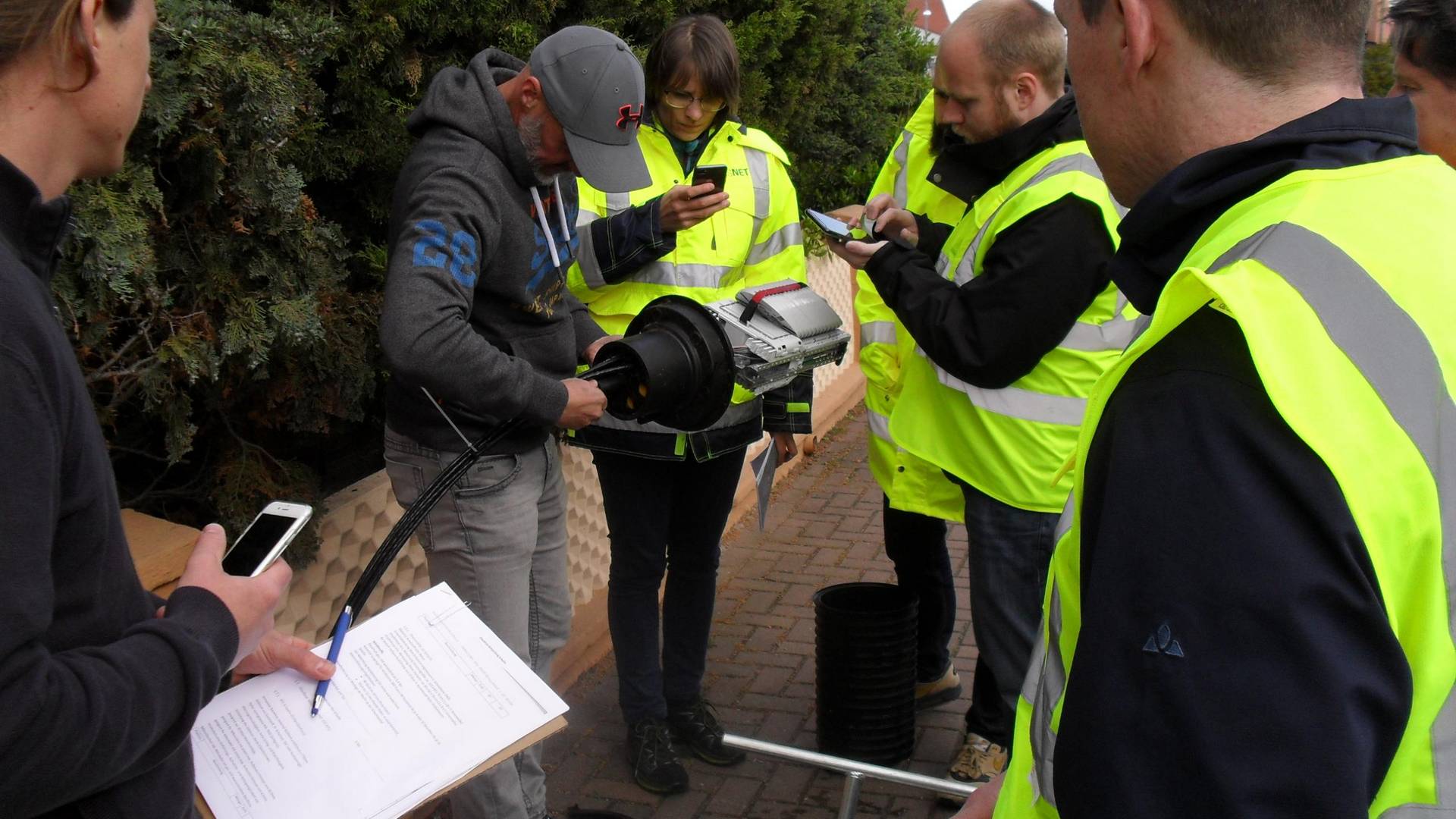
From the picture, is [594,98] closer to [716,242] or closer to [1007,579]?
[716,242]

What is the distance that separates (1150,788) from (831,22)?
6.53m

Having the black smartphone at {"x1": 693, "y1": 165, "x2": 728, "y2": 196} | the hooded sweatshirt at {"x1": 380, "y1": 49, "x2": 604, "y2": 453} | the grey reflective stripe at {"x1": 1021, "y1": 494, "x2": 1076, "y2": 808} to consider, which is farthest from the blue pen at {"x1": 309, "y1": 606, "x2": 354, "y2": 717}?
the black smartphone at {"x1": 693, "y1": 165, "x2": 728, "y2": 196}

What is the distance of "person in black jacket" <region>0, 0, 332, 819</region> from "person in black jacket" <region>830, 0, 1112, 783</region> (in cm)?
208

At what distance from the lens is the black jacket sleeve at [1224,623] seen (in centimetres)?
99

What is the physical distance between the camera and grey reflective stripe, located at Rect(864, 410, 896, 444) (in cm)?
355

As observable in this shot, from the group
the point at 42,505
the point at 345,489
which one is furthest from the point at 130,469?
the point at 42,505

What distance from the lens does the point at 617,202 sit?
3.43 meters

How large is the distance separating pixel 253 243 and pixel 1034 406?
2073 millimetres

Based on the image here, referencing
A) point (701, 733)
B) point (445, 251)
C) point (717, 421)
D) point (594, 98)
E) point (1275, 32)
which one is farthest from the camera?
point (701, 733)

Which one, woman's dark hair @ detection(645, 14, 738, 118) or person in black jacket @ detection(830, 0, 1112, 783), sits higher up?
A: woman's dark hair @ detection(645, 14, 738, 118)

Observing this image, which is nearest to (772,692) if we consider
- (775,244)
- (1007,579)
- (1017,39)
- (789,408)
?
(789,408)

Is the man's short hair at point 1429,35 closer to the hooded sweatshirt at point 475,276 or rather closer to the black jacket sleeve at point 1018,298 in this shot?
the black jacket sleeve at point 1018,298

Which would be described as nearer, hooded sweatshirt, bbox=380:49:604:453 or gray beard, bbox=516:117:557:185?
hooded sweatshirt, bbox=380:49:604:453

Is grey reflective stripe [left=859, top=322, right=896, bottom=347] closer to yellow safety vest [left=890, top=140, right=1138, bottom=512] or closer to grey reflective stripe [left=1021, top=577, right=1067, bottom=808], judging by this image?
yellow safety vest [left=890, top=140, right=1138, bottom=512]
